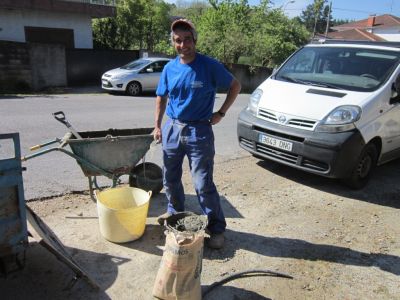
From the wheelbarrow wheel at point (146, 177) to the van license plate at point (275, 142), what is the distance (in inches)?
64.7

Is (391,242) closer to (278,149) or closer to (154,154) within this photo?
(278,149)

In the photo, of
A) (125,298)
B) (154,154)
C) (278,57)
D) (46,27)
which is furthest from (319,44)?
(278,57)

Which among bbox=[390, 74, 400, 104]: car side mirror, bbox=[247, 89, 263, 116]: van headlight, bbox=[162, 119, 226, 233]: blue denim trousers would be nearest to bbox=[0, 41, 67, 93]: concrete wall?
bbox=[247, 89, 263, 116]: van headlight

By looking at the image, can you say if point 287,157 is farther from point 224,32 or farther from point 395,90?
point 224,32

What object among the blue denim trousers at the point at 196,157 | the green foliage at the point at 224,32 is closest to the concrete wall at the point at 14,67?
the green foliage at the point at 224,32

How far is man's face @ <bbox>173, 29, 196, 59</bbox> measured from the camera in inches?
132

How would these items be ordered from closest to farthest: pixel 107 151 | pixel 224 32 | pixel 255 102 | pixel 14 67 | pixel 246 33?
pixel 107 151 → pixel 255 102 → pixel 14 67 → pixel 224 32 → pixel 246 33

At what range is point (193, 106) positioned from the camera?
3.46m

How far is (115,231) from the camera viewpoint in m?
3.68

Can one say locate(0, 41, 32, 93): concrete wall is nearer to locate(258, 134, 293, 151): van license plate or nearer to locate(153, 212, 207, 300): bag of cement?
locate(258, 134, 293, 151): van license plate

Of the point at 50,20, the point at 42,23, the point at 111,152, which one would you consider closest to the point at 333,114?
the point at 111,152

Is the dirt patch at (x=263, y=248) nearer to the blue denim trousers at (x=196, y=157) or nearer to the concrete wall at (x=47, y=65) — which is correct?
the blue denim trousers at (x=196, y=157)

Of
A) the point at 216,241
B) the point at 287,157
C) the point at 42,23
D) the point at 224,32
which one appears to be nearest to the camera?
the point at 216,241

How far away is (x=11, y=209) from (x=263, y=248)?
234 cm
